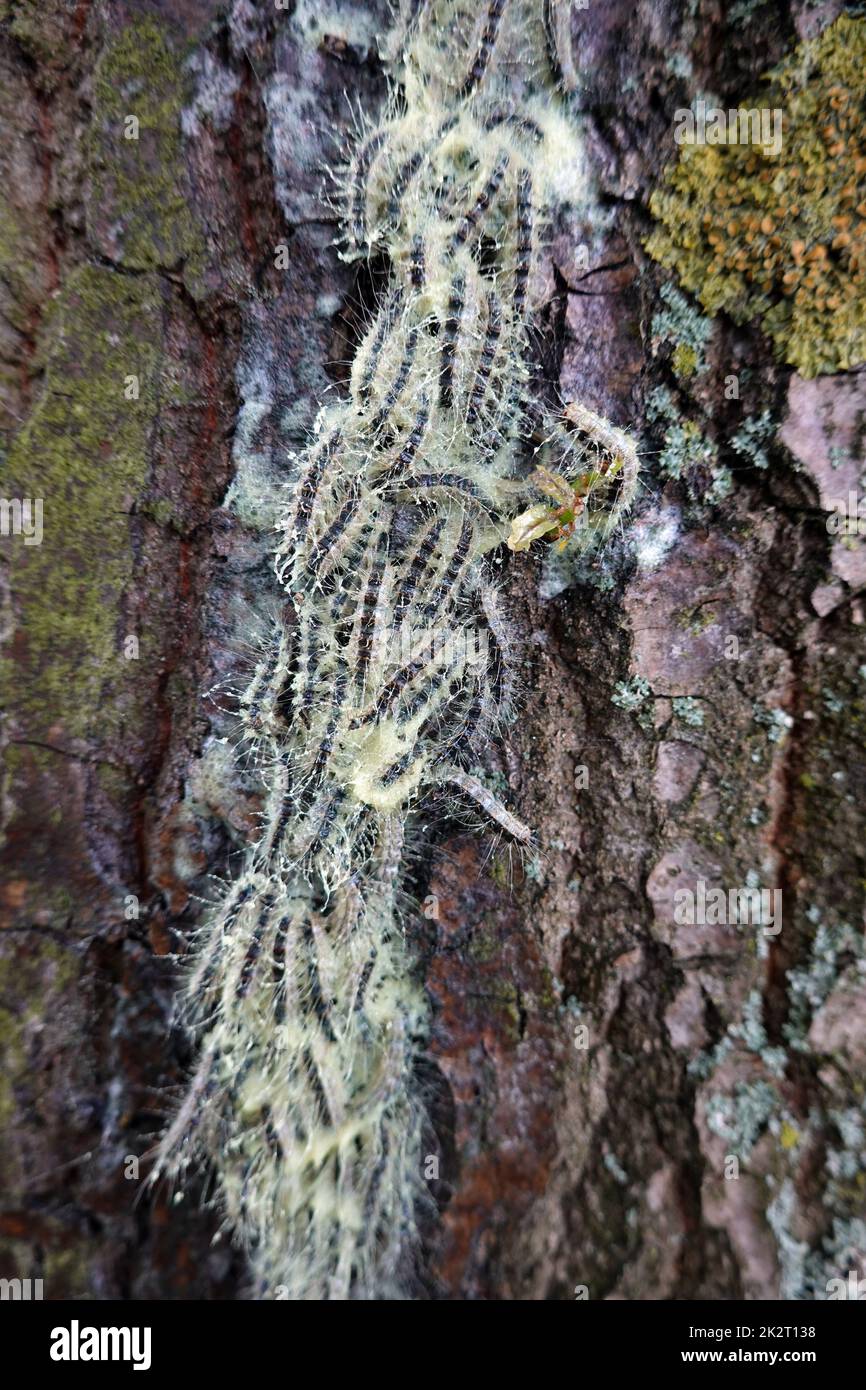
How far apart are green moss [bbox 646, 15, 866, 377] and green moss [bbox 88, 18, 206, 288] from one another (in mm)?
1289

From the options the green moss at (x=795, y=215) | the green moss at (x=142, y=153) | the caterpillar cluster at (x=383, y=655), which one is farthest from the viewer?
the caterpillar cluster at (x=383, y=655)

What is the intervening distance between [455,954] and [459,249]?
2056mm

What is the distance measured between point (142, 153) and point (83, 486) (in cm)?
89

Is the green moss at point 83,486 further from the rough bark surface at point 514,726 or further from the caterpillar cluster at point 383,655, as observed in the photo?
the caterpillar cluster at point 383,655

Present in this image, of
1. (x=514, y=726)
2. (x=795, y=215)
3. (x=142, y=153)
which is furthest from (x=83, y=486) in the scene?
(x=795, y=215)

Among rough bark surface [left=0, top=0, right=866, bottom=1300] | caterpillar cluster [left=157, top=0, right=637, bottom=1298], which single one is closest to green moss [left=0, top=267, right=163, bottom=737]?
rough bark surface [left=0, top=0, right=866, bottom=1300]

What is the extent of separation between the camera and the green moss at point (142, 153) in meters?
1.96

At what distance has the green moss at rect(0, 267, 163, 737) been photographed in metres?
2.02

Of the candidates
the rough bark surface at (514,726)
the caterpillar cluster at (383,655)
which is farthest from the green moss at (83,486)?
the caterpillar cluster at (383,655)

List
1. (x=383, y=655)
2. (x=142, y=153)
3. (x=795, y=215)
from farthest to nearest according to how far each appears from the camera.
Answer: (x=383, y=655)
(x=142, y=153)
(x=795, y=215)

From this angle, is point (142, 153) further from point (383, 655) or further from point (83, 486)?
point (383, 655)

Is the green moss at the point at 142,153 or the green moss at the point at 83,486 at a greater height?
the green moss at the point at 142,153

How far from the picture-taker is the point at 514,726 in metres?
2.30

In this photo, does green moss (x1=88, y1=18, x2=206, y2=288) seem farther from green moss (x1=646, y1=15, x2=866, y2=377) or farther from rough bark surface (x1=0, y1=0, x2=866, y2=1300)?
green moss (x1=646, y1=15, x2=866, y2=377)
